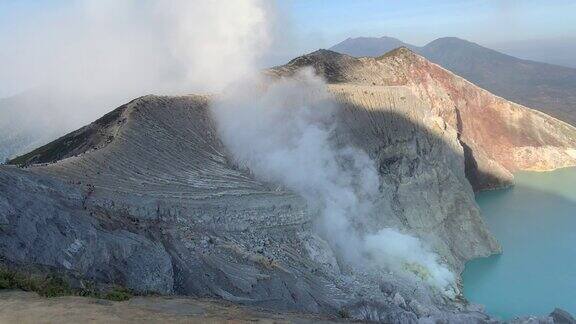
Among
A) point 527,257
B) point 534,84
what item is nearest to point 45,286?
point 527,257

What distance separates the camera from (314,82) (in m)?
44.4

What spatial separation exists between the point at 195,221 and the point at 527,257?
27.9 m

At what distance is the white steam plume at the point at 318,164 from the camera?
3350 cm

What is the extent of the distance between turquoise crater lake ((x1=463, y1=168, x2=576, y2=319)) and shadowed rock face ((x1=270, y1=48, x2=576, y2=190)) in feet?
19.5

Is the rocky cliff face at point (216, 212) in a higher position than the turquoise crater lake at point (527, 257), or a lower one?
higher

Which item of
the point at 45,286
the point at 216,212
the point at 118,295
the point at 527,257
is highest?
the point at 45,286

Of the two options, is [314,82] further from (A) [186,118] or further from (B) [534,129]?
(B) [534,129]

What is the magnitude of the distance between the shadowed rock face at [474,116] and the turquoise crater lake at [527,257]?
19.5 feet

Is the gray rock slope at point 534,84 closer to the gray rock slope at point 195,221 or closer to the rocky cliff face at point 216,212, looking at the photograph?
the rocky cliff face at point 216,212

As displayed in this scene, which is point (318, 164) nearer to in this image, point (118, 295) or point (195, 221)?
point (195, 221)

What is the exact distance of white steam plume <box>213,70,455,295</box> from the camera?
3350 centimetres

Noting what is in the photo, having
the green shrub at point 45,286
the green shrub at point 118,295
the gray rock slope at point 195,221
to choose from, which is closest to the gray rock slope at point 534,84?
the gray rock slope at point 195,221

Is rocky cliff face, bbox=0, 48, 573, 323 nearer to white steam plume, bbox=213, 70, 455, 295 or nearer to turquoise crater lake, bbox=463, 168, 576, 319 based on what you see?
white steam plume, bbox=213, 70, 455, 295

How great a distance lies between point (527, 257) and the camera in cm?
4094
